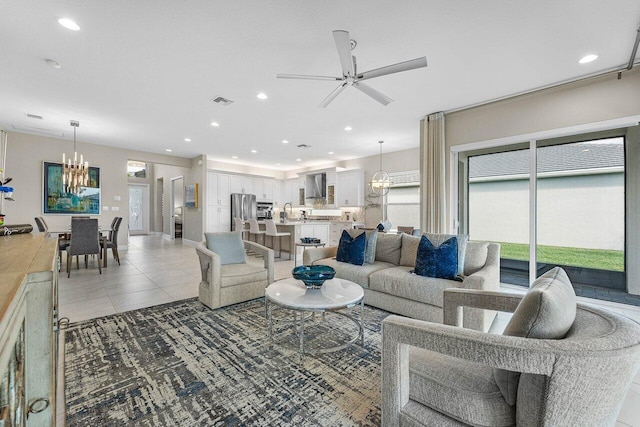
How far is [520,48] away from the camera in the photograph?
2.78m

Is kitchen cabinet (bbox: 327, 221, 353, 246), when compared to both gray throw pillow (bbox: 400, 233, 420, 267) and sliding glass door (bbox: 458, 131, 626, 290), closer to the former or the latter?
sliding glass door (bbox: 458, 131, 626, 290)

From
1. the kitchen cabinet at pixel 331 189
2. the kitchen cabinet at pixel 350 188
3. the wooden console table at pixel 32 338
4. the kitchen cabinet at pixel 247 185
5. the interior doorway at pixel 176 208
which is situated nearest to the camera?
the wooden console table at pixel 32 338

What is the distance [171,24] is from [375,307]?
347 centimetres

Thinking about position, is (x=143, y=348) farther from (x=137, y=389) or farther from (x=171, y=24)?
(x=171, y=24)

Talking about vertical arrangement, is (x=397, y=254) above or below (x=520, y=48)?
below

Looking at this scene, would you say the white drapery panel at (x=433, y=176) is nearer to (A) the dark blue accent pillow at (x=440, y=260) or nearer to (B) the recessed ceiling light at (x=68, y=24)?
(A) the dark blue accent pillow at (x=440, y=260)

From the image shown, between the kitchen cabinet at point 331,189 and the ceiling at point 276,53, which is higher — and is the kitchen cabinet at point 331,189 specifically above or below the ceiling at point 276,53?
below

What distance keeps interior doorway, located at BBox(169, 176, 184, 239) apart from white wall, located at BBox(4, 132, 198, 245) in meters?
2.23

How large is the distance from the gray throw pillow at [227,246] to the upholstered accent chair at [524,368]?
9.10 ft

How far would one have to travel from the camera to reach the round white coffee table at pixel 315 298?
200 centimetres

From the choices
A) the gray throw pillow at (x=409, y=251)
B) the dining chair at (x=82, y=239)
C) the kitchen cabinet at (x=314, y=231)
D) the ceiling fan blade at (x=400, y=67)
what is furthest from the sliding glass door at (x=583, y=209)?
the dining chair at (x=82, y=239)

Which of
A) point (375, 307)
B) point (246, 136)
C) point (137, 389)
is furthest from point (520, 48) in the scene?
point (246, 136)

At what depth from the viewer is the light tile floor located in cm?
195

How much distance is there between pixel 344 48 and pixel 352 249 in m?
2.23
